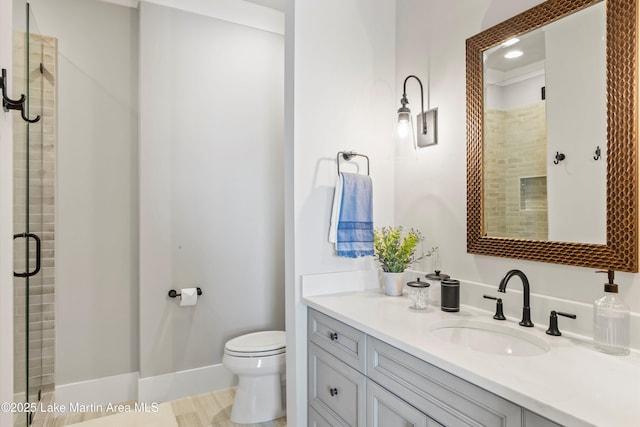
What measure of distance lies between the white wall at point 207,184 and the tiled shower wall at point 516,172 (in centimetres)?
173

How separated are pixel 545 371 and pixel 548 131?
87 centimetres

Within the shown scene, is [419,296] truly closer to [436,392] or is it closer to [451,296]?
[451,296]

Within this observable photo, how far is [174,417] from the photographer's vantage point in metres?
2.30

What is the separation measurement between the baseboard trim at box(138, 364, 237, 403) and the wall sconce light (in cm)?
200

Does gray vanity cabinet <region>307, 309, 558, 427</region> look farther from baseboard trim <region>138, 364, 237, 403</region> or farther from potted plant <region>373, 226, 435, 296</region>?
baseboard trim <region>138, 364, 237, 403</region>

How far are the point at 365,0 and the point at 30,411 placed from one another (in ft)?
9.18

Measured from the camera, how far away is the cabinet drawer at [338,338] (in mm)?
1393

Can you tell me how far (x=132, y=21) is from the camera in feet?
8.32

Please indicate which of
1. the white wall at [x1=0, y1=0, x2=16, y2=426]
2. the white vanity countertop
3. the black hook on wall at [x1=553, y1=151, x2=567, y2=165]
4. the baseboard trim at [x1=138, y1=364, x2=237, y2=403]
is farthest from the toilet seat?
the black hook on wall at [x1=553, y1=151, x2=567, y2=165]

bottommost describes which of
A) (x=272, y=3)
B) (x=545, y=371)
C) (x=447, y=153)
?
(x=545, y=371)

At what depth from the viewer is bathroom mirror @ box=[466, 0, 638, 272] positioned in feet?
3.71

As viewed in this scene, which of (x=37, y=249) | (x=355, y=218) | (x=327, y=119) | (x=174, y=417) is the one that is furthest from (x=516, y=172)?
(x=174, y=417)

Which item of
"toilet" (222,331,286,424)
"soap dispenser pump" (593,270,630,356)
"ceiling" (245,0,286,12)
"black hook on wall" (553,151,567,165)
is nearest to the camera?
"soap dispenser pump" (593,270,630,356)

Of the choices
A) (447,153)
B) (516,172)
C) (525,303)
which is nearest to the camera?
(525,303)
